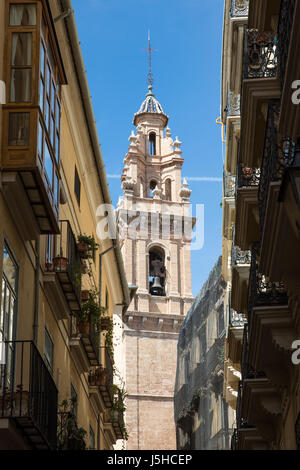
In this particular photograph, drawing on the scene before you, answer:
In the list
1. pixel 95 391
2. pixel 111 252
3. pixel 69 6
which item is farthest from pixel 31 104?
pixel 111 252

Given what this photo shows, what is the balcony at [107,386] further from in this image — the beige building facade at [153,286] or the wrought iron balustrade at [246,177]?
the beige building facade at [153,286]

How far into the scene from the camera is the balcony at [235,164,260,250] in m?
14.5

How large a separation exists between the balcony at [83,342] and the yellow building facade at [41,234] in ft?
0.07

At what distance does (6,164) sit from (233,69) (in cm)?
896

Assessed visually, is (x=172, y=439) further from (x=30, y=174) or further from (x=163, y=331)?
(x=30, y=174)

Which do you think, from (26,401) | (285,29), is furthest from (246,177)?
(26,401)

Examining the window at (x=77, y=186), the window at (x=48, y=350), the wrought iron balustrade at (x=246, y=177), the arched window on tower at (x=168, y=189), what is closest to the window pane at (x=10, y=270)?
the window at (x=48, y=350)

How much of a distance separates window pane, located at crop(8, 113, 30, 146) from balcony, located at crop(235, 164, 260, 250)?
4.81 m

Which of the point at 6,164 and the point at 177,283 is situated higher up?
the point at 177,283

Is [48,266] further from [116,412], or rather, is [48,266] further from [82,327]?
[116,412]

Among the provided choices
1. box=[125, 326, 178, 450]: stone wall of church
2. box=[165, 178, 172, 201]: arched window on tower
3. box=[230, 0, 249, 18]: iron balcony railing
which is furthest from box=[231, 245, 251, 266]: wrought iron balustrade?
box=[165, 178, 172, 201]: arched window on tower

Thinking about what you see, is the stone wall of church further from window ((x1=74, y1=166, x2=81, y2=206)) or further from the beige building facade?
window ((x1=74, y1=166, x2=81, y2=206))

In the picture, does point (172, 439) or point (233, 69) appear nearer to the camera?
point (233, 69)

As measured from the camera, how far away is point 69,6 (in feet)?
47.8
